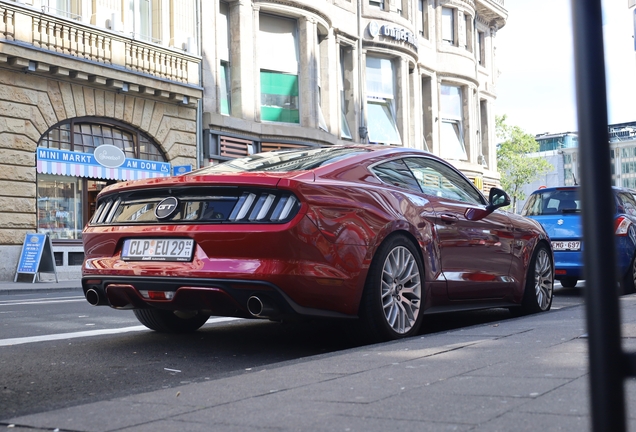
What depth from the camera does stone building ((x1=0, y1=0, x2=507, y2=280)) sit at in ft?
61.0

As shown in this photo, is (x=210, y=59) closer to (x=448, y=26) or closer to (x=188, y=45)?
(x=188, y=45)

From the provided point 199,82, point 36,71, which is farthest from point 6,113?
point 199,82

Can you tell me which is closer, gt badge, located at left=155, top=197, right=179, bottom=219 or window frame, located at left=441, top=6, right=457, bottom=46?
gt badge, located at left=155, top=197, right=179, bottom=219

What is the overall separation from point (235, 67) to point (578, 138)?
80.3ft

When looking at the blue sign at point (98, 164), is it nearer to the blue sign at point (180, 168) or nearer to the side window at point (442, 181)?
the blue sign at point (180, 168)

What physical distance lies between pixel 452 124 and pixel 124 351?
3401 cm

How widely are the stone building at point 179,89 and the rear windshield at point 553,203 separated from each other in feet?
38.6

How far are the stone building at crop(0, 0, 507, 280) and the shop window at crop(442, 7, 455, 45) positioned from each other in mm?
1379

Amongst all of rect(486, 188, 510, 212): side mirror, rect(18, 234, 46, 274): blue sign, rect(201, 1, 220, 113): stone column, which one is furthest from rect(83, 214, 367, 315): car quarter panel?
rect(201, 1, 220, 113): stone column

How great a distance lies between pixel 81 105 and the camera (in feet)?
65.6

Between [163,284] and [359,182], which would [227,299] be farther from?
[359,182]

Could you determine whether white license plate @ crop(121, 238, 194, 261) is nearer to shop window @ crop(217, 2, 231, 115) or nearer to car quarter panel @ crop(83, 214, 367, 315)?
car quarter panel @ crop(83, 214, 367, 315)

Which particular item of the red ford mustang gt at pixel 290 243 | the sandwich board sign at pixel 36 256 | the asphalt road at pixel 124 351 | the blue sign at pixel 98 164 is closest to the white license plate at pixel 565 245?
the asphalt road at pixel 124 351

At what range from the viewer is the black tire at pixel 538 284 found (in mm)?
7219
